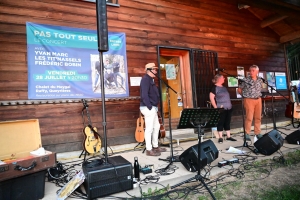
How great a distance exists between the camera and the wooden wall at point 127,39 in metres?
3.38

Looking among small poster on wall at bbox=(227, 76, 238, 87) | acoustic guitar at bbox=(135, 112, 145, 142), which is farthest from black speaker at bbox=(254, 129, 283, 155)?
small poster on wall at bbox=(227, 76, 238, 87)

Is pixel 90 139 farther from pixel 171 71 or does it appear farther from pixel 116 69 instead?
pixel 171 71

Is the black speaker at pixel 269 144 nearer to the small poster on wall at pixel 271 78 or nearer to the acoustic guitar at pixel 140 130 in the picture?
the acoustic guitar at pixel 140 130

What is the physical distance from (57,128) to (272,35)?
7590 mm

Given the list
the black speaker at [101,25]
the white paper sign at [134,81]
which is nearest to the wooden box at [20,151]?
the black speaker at [101,25]

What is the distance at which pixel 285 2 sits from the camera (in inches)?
155

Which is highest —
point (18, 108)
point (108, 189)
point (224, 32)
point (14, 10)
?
point (224, 32)

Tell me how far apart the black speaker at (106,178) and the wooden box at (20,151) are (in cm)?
48

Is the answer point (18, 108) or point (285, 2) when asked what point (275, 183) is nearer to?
point (285, 2)

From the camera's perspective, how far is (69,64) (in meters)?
3.76

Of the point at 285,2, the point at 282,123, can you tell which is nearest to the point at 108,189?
the point at 285,2

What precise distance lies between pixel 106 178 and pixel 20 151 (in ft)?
3.91

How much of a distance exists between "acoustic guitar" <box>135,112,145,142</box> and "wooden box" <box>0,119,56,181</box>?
2.04 m

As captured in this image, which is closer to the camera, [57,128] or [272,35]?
[57,128]
